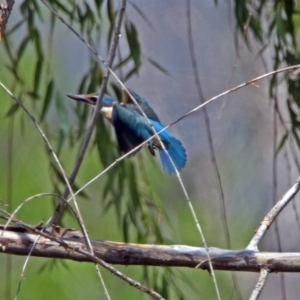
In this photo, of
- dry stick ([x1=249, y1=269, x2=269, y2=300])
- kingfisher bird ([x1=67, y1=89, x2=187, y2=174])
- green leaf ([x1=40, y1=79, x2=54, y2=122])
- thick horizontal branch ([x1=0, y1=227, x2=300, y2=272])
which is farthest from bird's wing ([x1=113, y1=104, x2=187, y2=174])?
dry stick ([x1=249, y1=269, x2=269, y2=300])

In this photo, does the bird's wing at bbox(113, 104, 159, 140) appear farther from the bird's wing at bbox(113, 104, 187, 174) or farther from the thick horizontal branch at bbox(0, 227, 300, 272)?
the thick horizontal branch at bbox(0, 227, 300, 272)

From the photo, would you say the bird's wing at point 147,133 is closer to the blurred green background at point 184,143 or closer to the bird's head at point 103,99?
the bird's head at point 103,99

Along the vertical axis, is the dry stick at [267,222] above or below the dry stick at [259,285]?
above

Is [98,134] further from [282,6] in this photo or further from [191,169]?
[191,169]

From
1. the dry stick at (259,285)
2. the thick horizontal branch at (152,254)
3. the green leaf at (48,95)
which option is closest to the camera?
the dry stick at (259,285)

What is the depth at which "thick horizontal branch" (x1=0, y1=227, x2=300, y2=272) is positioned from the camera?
1152 mm

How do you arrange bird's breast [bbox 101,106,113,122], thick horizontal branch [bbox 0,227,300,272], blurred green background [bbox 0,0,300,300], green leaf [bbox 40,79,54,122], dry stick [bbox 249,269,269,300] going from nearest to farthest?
dry stick [bbox 249,269,269,300] < thick horizontal branch [bbox 0,227,300,272] < green leaf [bbox 40,79,54,122] < bird's breast [bbox 101,106,113,122] < blurred green background [bbox 0,0,300,300]

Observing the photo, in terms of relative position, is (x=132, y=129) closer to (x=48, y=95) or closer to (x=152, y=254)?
(x=48, y=95)

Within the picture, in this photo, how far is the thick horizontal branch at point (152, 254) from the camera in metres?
1.15

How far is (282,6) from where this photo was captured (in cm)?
169

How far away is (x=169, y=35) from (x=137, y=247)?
2.46 metres

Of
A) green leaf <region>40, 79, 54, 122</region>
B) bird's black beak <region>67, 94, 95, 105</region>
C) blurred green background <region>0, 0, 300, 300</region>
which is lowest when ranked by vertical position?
blurred green background <region>0, 0, 300, 300</region>

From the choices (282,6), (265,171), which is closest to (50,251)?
(282,6)

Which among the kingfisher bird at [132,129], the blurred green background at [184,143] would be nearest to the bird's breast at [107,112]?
the kingfisher bird at [132,129]
